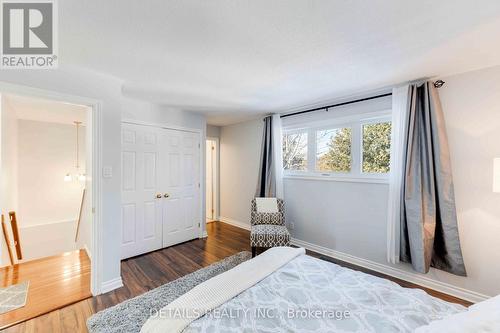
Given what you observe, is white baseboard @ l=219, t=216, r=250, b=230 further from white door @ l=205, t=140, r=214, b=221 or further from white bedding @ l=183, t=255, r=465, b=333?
white bedding @ l=183, t=255, r=465, b=333

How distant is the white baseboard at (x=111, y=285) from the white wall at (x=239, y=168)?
2.60 m

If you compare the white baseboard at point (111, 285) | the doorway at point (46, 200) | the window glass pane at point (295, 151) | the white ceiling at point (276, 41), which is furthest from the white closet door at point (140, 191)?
the window glass pane at point (295, 151)

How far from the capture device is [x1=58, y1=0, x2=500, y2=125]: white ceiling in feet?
4.29

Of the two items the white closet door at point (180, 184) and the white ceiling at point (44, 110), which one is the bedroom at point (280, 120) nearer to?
the white closet door at point (180, 184)

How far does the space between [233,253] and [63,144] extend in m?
4.35

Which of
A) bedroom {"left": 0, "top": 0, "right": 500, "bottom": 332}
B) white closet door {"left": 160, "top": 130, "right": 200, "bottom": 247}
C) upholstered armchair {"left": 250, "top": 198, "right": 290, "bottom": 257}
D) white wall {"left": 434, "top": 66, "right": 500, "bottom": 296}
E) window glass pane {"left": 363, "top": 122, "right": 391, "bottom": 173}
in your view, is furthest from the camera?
white closet door {"left": 160, "top": 130, "right": 200, "bottom": 247}

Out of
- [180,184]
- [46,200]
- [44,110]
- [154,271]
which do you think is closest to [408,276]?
[154,271]

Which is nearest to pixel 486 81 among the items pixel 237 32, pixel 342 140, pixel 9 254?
pixel 342 140

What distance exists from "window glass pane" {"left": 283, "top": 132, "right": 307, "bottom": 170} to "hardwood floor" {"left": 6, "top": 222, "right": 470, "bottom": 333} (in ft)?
4.92

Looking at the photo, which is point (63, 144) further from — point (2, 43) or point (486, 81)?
point (486, 81)

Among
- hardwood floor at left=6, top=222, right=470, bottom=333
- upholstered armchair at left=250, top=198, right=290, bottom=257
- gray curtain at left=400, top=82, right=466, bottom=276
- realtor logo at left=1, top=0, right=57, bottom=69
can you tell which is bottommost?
hardwood floor at left=6, top=222, right=470, bottom=333

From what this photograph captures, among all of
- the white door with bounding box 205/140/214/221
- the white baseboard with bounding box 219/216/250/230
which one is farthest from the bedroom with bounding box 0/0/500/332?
the white door with bounding box 205/140/214/221

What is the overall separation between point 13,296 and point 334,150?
4201 millimetres

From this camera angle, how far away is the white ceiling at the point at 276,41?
1.31 meters
